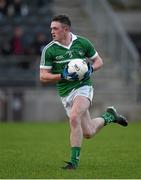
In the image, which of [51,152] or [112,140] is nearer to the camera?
[51,152]

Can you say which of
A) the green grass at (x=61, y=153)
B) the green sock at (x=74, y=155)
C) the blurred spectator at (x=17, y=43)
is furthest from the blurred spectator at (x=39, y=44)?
the green sock at (x=74, y=155)

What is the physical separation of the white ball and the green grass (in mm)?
1364

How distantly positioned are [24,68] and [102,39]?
14.1ft

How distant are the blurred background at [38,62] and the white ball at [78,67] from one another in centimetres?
1733

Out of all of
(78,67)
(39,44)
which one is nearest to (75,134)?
(78,67)

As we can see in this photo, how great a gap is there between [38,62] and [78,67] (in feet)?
57.8

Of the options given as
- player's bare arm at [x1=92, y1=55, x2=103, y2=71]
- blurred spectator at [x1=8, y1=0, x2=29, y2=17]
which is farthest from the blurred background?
player's bare arm at [x1=92, y1=55, x2=103, y2=71]

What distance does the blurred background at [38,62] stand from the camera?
30172 millimetres

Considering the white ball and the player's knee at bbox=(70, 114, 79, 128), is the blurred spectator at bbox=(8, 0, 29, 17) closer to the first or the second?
the white ball

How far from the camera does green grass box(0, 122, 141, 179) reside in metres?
11.8

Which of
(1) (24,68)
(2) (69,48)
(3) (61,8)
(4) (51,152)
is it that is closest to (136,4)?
(3) (61,8)

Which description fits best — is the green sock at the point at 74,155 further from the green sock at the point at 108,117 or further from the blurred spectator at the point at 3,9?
the blurred spectator at the point at 3,9

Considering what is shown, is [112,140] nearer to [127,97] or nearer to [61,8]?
[127,97]

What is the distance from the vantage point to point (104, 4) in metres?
32.6
